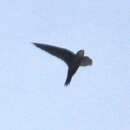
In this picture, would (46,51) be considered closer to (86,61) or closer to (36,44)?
(36,44)

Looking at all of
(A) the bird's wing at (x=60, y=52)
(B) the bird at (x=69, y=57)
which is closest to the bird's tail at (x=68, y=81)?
(B) the bird at (x=69, y=57)

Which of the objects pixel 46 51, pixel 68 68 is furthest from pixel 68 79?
pixel 46 51

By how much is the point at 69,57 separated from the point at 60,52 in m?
0.73

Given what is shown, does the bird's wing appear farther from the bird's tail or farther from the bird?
the bird's tail

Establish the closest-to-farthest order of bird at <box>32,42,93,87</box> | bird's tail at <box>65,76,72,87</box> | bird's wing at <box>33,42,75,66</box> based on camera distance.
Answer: bird's wing at <box>33,42,75,66</box> < bird at <box>32,42,93,87</box> < bird's tail at <box>65,76,72,87</box>

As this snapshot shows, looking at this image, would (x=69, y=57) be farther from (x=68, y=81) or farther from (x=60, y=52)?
(x=68, y=81)

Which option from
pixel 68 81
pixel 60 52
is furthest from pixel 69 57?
pixel 68 81

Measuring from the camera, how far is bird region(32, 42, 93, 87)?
21.3m

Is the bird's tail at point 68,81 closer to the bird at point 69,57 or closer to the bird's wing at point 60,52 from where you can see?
the bird at point 69,57

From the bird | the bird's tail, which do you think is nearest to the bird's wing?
the bird

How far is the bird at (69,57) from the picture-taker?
69.8ft

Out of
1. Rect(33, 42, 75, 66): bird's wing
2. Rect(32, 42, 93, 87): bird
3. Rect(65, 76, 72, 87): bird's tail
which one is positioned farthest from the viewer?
Rect(65, 76, 72, 87): bird's tail

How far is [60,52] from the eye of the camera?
2173cm

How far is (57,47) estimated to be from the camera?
21594 millimetres
